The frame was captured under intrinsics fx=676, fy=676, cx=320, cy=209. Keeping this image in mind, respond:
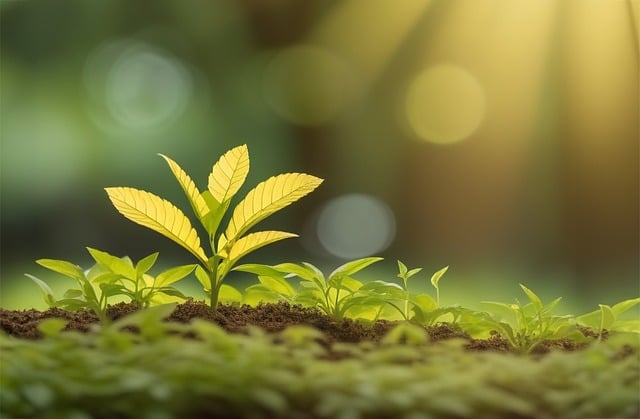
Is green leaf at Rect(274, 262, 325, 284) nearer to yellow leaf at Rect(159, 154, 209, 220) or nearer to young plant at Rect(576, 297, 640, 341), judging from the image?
yellow leaf at Rect(159, 154, 209, 220)

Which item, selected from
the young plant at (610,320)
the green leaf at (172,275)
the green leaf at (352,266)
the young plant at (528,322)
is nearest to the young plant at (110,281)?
the green leaf at (172,275)

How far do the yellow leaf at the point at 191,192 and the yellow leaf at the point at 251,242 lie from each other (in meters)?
0.07

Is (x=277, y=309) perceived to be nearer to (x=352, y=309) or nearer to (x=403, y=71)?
(x=352, y=309)

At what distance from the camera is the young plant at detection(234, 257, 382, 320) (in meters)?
1.08

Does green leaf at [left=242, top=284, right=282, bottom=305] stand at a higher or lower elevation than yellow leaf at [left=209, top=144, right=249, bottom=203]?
lower

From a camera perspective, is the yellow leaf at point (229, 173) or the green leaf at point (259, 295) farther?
the green leaf at point (259, 295)

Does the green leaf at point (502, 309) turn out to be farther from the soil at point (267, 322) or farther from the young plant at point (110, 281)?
the young plant at point (110, 281)

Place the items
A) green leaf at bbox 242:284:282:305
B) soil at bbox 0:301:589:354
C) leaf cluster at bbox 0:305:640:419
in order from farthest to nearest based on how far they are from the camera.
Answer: green leaf at bbox 242:284:282:305 < soil at bbox 0:301:589:354 < leaf cluster at bbox 0:305:640:419

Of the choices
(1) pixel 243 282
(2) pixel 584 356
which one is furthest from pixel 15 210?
(2) pixel 584 356

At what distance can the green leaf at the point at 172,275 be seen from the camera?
1.11m

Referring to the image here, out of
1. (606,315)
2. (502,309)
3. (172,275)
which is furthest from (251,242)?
(606,315)

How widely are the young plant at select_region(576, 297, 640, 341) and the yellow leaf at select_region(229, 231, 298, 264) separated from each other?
0.52 metres

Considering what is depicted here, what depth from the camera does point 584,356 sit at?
729 millimetres

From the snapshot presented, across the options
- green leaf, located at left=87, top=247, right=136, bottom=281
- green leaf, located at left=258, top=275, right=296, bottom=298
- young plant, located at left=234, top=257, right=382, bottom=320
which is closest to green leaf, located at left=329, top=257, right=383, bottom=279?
young plant, located at left=234, top=257, right=382, bottom=320
